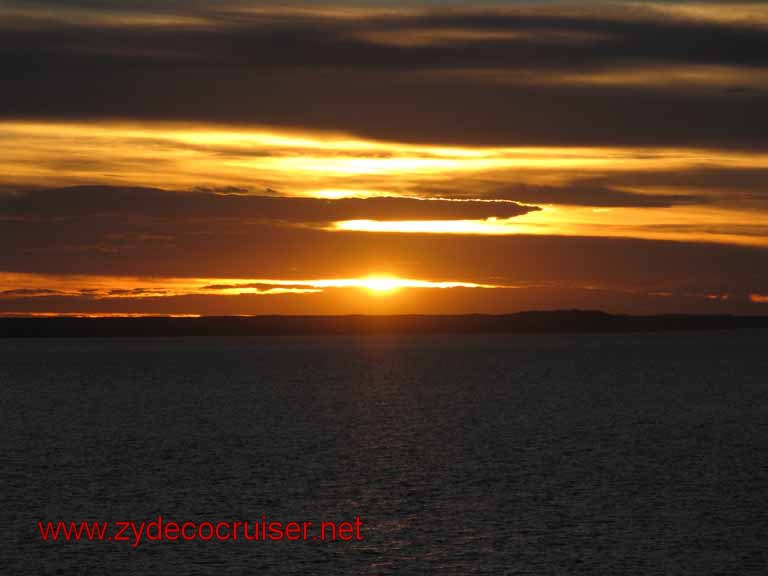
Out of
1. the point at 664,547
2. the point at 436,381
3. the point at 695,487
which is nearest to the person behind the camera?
the point at 664,547

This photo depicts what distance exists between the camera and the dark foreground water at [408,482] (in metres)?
40.4

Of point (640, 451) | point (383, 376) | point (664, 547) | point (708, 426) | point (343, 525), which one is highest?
point (383, 376)

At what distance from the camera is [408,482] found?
5844 centimetres

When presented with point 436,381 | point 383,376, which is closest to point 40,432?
point 436,381

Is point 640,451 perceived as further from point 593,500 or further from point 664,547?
point 664,547

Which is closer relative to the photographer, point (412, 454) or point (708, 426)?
point (412, 454)

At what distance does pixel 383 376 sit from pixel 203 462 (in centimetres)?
12701

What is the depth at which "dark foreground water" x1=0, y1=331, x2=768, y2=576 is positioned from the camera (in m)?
40.4

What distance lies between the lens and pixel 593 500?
5288cm

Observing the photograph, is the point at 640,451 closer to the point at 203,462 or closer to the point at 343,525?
the point at 203,462

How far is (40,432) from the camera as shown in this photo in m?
87.6

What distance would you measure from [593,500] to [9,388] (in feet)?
393

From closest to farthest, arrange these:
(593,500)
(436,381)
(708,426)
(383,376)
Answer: (593,500) → (708,426) → (436,381) → (383,376)

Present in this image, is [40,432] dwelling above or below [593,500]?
above
